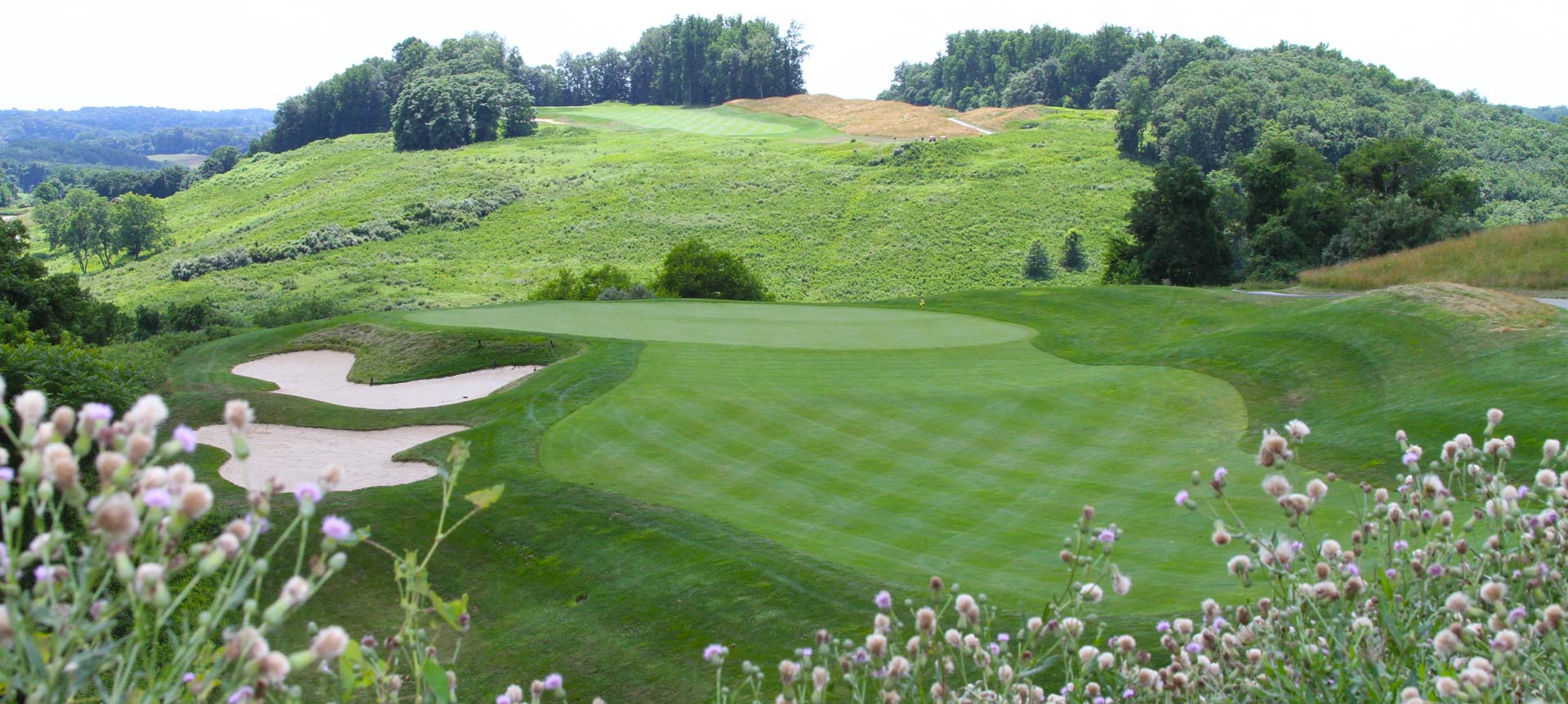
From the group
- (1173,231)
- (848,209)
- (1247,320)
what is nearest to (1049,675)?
(1247,320)

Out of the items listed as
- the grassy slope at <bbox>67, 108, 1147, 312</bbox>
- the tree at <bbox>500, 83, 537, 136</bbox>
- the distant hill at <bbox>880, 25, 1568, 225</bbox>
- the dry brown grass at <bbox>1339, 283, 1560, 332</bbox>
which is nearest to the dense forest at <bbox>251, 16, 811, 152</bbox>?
the tree at <bbox>500, 83, 537, 136</bbox>

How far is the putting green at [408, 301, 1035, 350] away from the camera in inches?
859

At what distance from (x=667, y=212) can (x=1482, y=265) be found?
59.9 m

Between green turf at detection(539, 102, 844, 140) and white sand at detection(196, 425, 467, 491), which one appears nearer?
white sand at detection(196, 425, 467, 491)

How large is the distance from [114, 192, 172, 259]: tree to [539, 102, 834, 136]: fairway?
46.8 m

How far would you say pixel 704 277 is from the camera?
157 feet

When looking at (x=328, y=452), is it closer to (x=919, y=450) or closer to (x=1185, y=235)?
(x=919, y=450)

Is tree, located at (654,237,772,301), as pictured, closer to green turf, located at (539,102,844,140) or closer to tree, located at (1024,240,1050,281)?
tree, located at (1024,240,1050,281)

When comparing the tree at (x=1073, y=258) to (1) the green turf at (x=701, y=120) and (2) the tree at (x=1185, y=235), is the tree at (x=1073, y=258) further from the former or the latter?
(1) the green turf at (x=701, y=120)


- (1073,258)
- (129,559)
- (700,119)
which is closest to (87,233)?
(700,119)

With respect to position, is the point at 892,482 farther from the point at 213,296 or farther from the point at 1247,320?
the point at 213,296

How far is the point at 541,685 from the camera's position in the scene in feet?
9.64

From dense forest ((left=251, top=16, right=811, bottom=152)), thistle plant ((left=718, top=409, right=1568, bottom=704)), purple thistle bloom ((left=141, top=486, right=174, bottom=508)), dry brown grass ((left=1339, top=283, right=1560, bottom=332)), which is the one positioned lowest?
dry brown grass ((left=1339, top=283, right=1560, bottom=332))

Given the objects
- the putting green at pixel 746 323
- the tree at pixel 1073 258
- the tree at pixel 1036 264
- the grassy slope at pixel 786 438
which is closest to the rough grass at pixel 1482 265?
the grassy slope at pixel 786 438
